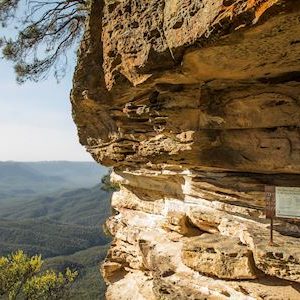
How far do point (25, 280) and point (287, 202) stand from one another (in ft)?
80.2

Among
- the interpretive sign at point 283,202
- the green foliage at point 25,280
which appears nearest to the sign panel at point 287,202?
the interpretive sign at point 283,202

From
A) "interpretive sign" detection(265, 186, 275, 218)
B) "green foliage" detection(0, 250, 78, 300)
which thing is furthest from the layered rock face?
"green foliage" detection(0, 250, 78, 300)

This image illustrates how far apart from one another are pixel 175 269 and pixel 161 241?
6.11 feet

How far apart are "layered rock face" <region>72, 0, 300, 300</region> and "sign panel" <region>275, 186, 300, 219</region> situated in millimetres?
618

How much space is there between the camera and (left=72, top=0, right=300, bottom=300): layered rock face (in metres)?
7.23

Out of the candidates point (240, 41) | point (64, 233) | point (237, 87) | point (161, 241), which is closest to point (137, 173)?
point (161, 241)

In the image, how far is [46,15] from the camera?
582 inches

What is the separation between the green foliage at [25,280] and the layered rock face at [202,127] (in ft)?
54.8

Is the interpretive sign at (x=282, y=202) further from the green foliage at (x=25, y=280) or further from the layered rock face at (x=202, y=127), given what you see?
the green foliage at (x=25, y=280)

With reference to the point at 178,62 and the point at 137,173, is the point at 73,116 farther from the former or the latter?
the point at 178,62

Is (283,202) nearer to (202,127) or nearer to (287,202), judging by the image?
(287,202)

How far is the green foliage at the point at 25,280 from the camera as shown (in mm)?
27266

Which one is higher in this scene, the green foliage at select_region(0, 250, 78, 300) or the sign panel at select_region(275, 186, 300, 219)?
the sign panel at select_region(275, 186, 300, 219)

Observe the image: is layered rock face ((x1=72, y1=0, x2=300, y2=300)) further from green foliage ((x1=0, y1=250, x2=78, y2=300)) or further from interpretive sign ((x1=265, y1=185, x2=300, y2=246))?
green foliage ((x1=0, y1=250, x2=78, y2=300))
